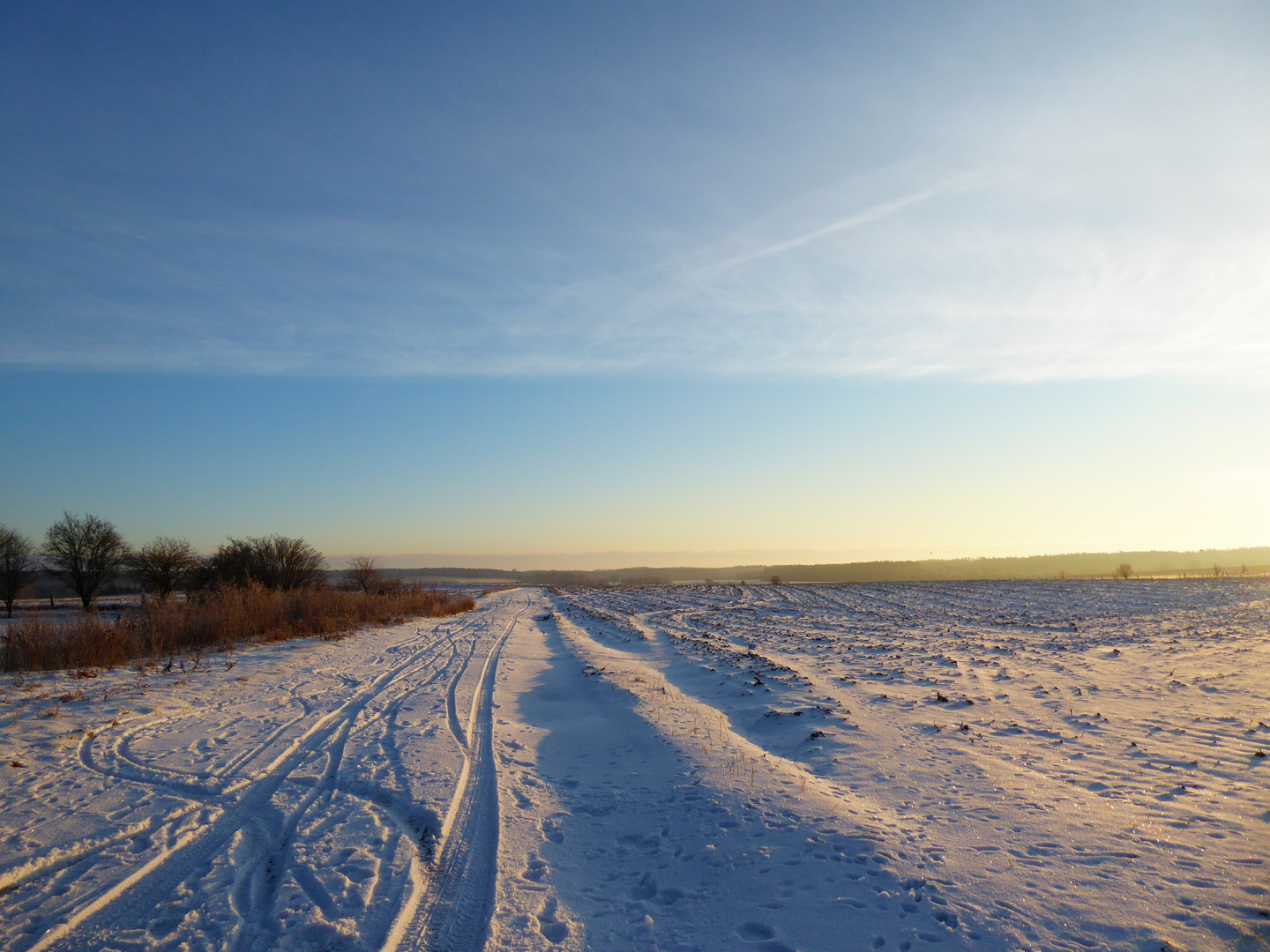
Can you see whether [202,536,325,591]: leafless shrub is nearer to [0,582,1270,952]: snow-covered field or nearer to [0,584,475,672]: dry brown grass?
[0,584,475,672]: dry brown grass

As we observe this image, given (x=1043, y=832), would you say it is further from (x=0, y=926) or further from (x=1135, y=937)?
(x=0, y=926)

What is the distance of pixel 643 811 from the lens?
20.7 ft

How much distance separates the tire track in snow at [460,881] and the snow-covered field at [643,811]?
0.09ft

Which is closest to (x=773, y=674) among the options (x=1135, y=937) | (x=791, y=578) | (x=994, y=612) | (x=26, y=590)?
(x=1135, y=937)

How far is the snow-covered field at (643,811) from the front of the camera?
4.11 metres

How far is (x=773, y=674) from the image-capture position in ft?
43.4

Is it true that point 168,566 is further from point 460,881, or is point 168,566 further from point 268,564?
point 460,881

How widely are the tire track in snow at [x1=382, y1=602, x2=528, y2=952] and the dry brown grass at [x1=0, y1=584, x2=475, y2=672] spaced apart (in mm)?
11623

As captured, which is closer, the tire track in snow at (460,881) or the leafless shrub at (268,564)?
the tire track in snow at (460,881)

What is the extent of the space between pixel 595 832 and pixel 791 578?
103 metres

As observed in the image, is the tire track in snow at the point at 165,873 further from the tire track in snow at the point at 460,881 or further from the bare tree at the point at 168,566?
the bare tree at the point at 168,566

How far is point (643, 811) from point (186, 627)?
684 inches

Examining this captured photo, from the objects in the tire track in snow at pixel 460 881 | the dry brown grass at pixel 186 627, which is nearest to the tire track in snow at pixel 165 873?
the tire track in snow at pixel 460 881

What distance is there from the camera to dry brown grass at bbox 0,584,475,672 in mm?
13203
